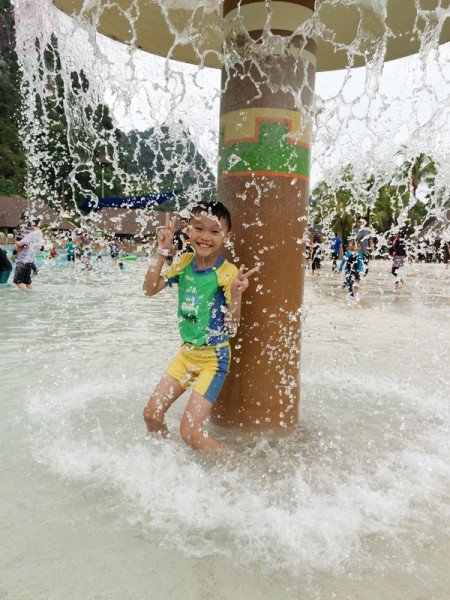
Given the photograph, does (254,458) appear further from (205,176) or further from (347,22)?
(347,22)

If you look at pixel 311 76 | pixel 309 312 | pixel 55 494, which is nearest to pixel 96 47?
pixel 311 76

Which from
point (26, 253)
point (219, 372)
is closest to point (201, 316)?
point (219, 372)

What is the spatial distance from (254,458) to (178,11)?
3.50 m

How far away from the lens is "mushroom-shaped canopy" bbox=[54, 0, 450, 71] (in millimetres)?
3820

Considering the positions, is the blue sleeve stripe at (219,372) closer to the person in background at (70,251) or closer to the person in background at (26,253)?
the person in background at (26,253)

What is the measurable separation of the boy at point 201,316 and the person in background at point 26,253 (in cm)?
908

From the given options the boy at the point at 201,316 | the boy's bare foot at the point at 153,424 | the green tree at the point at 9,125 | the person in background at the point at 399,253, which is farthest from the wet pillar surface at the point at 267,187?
the green tree at the point at 9,125

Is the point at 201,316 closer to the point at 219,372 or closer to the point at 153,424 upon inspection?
the point at 219,372

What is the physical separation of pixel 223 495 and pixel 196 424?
491mm

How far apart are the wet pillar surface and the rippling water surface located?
0.33 metres

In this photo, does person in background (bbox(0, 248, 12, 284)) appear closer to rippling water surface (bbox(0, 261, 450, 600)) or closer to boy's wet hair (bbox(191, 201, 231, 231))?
rippling water surface (bbox(0, 261, 450, 600))

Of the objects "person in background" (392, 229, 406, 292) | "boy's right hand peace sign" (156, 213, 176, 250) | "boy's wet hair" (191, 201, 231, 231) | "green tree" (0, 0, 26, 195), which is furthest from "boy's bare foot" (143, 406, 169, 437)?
"green tree" (0, 0, 26, 195)

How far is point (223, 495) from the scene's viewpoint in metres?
2.50

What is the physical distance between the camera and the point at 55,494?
8.19 feet
